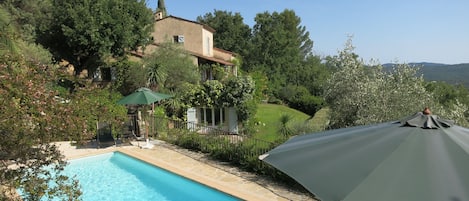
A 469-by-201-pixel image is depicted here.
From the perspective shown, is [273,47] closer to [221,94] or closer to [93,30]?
[221,94]

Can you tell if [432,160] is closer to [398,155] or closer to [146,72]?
[398,155]

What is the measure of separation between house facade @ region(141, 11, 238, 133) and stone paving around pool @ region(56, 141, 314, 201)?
1003cm

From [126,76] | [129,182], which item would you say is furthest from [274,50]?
[129,182]

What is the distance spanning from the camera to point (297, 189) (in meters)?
10.6

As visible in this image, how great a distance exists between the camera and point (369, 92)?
14.4 m

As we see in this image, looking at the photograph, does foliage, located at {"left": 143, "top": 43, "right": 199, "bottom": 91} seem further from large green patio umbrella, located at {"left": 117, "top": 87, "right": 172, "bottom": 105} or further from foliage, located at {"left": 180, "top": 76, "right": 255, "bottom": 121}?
large green patio umbrella, located at {"left": 117, "top": 87, "right": 172, "bottom": 105}

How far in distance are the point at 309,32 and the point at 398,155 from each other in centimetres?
7012

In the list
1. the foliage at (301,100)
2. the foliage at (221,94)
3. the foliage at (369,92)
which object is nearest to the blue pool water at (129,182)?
the foliage at (369,92)

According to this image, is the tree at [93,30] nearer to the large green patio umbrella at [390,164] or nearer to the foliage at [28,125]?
the foliage at [28,125]

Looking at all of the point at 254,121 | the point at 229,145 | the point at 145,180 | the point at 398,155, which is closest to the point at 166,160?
the point at 145,180

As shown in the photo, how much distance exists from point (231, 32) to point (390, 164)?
61305 mm

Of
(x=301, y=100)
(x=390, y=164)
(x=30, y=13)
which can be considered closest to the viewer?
(x=390, y=164)

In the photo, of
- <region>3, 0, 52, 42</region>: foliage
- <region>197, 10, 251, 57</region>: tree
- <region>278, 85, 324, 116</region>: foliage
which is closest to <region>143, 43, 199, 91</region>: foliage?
<region>3, 0, 52, 42</region>: foliage

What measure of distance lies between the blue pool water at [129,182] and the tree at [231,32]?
4851cm
